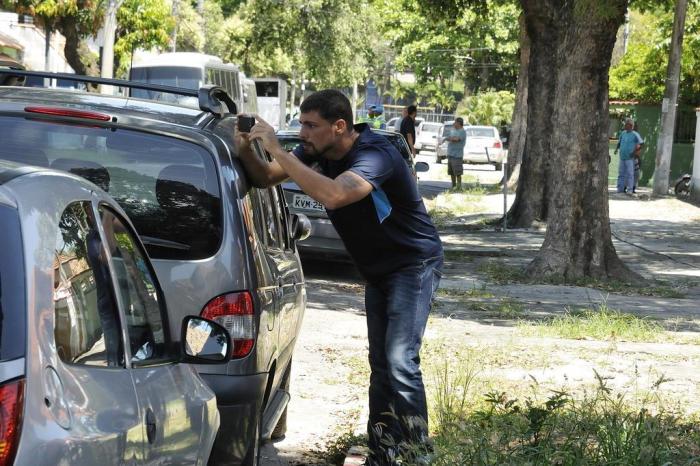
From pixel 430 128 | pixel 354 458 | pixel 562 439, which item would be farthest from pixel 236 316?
pixel 430 128

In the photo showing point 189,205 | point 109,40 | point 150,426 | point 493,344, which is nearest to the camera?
point 150,426

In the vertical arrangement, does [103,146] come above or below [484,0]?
below

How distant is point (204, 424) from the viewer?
440 cm

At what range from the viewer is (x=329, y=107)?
554 centimetres

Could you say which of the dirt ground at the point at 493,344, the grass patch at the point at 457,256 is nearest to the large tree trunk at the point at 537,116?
the grass patch at the point at 457,256

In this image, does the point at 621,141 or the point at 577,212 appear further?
the point at 621,141

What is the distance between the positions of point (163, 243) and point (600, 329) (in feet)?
20.2

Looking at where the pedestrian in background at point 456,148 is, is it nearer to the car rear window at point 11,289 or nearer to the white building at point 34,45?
the white building at point 34,45

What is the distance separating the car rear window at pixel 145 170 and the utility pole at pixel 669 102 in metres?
26.6

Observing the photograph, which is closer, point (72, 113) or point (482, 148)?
point (72, 113)

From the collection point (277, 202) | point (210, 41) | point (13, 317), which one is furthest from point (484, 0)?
point (210, 41)

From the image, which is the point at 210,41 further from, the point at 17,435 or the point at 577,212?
the point at 17,435

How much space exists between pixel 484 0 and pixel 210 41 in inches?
2211

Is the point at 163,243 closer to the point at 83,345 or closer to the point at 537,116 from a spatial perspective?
the point at 83,345
